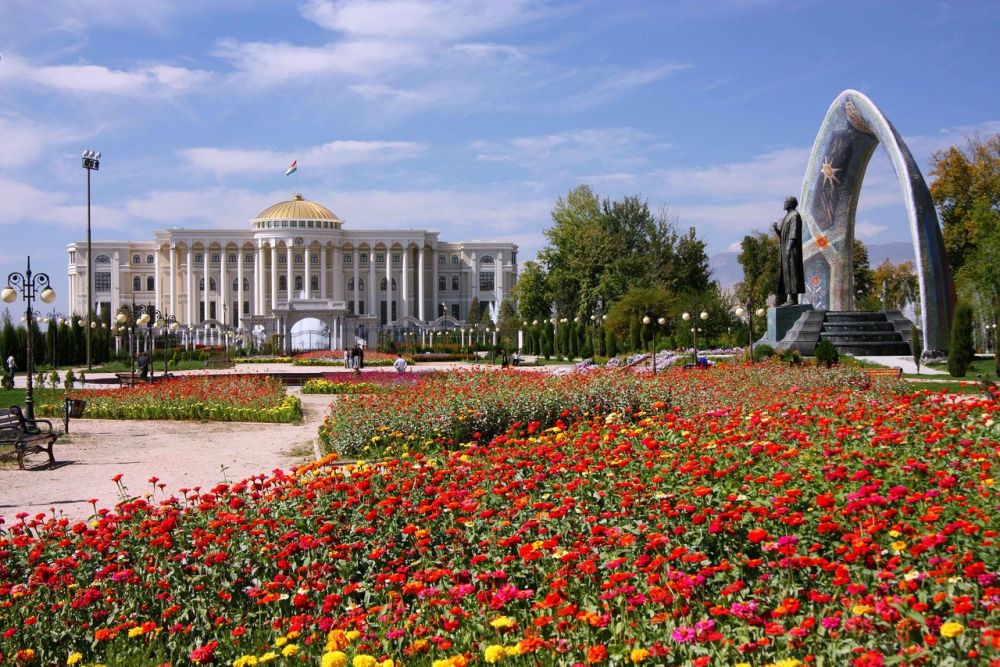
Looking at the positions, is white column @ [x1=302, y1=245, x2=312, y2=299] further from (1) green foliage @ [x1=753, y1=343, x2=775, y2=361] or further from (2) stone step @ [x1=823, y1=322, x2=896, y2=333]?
(1) green foliage @ [x1=753, y1=343, x2=775, y2=361]

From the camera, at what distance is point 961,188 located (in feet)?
141

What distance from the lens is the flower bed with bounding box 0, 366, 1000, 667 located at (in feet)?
11.2

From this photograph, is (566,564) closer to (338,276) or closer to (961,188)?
(961,188)

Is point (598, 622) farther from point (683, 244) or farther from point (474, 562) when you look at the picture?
point (683, 244)

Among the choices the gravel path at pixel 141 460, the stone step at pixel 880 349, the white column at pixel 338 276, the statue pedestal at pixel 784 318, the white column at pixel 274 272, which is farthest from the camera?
the white column at pixel 338 276

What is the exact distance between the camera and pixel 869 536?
387 centimetres

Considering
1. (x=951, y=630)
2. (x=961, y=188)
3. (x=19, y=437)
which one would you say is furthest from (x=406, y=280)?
(x=951, y=630)

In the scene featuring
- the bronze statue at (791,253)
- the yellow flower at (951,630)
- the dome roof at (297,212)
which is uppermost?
the dome roof at (297,212)

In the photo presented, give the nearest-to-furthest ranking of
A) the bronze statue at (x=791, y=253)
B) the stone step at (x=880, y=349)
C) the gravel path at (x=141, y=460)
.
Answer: the gravel path at (x=141, y=460)
the stone step at (x=880, y=349)
the bronze statue at (x=791, y=253)

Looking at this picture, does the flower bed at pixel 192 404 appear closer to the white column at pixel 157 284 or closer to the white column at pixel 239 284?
the white column at pixel 239 284

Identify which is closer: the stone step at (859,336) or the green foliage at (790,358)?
the green foliage at (790,358)

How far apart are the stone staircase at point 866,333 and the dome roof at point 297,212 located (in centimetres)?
6056

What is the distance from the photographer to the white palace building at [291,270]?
262 ft

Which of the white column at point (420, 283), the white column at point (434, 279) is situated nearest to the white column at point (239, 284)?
the white column at point (420, 283)
